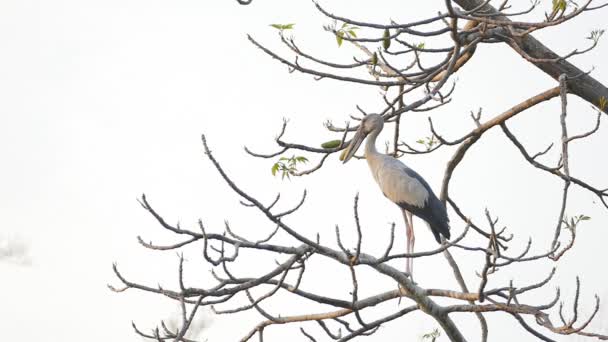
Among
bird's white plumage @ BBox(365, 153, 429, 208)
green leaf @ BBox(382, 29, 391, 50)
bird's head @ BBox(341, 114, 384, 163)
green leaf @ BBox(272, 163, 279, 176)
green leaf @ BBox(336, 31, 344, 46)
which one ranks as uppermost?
bird's head @ BBox(341, 114, 384, 163)

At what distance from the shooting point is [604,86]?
7.16 m

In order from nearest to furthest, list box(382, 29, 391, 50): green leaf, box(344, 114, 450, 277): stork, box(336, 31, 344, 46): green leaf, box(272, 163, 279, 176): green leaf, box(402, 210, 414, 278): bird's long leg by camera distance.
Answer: box(382, 29, 391, 50): green leaf
box(336, 31, 344, 46): green leaf
box(272, 163, 279, 176): green leaf
box(344, 114, 450, 277): stork
box(402, 210, 414, 278): bird's long leg

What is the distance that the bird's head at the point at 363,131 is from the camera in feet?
27.6

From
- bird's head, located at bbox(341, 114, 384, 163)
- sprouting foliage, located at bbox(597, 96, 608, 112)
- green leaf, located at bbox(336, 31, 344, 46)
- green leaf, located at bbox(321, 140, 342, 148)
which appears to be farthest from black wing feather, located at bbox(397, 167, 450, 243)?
green leaf, located at bbox(336, 31, 344, 46)

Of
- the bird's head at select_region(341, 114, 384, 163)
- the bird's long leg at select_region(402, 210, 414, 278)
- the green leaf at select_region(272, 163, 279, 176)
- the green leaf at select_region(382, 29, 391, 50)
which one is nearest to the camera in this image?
the green leaf at select_region(382, 29, 391, 50)

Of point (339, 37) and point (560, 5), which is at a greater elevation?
point (339, 37)

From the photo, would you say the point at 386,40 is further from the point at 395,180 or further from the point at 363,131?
the point at 395,180

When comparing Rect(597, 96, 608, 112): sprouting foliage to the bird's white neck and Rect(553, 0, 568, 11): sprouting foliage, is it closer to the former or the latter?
Rect(553, 0, 568, 11): sprouting foliage

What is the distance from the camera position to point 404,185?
8.88m

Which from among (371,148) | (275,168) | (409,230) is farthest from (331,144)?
(409,230)

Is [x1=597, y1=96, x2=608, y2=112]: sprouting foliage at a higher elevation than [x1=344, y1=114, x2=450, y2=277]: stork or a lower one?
lower

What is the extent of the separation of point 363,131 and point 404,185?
35.1 inches

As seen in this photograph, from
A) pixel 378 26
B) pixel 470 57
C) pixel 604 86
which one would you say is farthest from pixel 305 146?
pixel 604 86

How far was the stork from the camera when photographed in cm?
874
